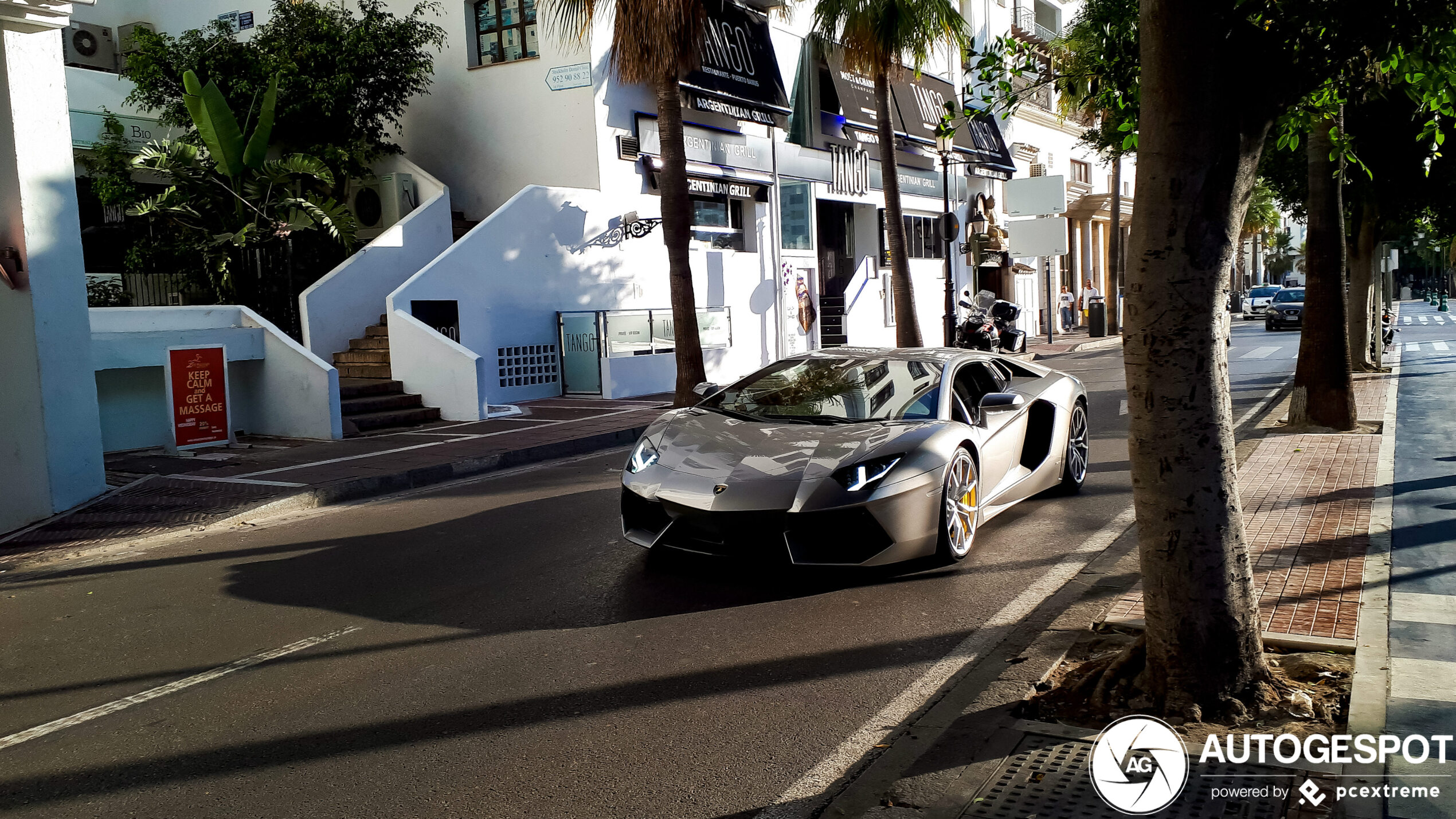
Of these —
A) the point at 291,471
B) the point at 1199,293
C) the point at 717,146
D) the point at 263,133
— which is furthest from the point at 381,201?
the point at 1199,293

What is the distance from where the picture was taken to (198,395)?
12484 mm

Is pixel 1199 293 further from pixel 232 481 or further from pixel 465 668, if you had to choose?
pixel 232 481

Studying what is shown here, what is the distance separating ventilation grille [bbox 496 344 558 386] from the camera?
1872cm

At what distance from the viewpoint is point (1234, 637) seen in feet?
13.3

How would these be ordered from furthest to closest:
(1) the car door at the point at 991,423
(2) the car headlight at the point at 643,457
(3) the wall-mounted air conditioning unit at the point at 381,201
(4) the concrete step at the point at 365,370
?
(3) the wall-mounted air conditioning unit at the point at 381,201
(4) the concrete step at the point at 365,370
(1) the car door at the point at 991,423
(2) the car headlight at the point at 643,457

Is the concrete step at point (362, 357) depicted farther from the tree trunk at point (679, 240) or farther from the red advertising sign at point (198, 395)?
the tree trunk at point (679, 240)

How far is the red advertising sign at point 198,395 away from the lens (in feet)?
40.1

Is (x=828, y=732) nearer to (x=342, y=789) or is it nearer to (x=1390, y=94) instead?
(x=342, y=789)

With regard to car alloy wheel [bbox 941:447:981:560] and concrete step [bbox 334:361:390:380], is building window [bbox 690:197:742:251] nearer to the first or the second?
concrete step [bbox 334:361:390:380]

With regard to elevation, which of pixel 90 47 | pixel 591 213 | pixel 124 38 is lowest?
pixel 591 213

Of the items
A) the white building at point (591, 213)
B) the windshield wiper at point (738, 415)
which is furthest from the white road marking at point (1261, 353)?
the windshield wiper at point (738, 415)

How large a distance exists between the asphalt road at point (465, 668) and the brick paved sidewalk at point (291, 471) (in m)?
0.93

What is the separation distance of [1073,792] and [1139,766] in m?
0.30

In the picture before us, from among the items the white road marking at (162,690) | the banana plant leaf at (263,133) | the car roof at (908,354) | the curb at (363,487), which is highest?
the banana plant leaf at (263,133)
